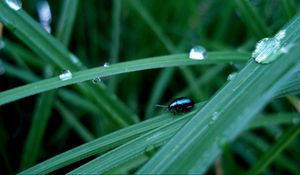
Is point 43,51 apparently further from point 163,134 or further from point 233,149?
point 233,149

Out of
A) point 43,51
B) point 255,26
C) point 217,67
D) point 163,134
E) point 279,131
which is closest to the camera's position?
point 163,134

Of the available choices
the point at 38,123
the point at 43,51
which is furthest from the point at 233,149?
the point at 43,51

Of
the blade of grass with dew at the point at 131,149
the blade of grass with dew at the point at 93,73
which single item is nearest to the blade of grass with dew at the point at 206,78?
the blade of grass with dew at the point at 93,73

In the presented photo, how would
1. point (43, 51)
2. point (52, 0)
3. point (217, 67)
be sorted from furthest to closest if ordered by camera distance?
point (52, 0), point (217, 67), point (43, 51)

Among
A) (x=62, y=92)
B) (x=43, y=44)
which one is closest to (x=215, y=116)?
(x=43, y=44)

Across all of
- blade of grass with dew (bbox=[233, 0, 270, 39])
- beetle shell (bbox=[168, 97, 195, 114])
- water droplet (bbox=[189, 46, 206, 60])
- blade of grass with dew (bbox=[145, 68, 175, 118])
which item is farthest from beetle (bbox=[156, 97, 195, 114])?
blade of grass with dew (bbox=[145, 68, 175, 118])

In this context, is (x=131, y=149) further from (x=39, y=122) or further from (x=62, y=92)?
(x=62, y=92)

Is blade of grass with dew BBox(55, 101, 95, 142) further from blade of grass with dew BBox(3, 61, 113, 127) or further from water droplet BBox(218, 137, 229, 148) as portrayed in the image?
water droplet BBox(218, 137, 229, 148)
